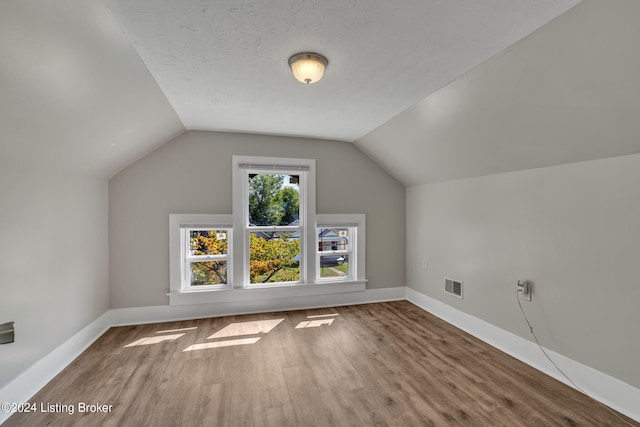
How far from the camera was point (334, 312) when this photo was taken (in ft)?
13.2

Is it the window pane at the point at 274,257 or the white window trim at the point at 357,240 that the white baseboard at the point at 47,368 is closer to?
the window pane at the point at 274,257

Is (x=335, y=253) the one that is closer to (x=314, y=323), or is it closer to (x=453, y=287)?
(x=314, y=323)

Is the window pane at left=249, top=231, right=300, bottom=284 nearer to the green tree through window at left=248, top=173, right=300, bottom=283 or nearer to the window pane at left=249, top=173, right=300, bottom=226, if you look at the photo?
the green tree through window at left=248, top=173, right=300, bottom=283

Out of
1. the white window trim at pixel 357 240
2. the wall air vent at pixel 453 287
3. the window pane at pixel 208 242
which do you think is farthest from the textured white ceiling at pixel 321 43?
the wall air vent at pixel 453 287

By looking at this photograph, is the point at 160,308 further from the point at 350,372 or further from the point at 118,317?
the point at 350,372

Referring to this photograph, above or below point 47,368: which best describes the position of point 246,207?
above

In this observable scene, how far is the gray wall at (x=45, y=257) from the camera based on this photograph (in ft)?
6.59

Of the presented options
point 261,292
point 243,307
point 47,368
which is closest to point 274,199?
point 261,292

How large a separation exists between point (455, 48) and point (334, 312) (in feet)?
10.9

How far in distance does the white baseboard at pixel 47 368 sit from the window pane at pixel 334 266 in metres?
2.82

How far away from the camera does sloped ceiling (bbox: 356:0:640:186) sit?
1540 mm

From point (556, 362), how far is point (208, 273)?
3.83 metres

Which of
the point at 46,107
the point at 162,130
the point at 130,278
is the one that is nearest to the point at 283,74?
the point at 46,107

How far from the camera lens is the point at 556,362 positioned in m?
2.46
